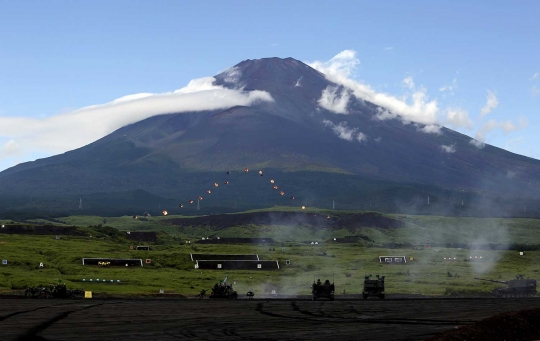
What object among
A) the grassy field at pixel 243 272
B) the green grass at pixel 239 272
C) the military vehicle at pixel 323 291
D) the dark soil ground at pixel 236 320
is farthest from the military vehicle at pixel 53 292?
the military vehicle at pixel 323 291

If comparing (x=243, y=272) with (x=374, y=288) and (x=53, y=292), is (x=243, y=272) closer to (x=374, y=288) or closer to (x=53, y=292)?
(x=374, y=288)

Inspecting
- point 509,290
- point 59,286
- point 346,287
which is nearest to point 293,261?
point 346,287

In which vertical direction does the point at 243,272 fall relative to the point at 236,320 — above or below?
above

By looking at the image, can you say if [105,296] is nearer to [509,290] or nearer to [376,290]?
[376,290]

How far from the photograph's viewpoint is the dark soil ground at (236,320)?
52812mm

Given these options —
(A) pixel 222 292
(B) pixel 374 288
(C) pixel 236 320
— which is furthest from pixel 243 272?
(C) pixel 236 320

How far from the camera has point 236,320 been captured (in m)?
64.7

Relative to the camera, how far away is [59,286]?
98.0 metres

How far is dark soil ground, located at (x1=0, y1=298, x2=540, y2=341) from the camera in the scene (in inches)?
2079

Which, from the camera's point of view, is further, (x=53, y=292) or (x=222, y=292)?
(x=222, y=292)

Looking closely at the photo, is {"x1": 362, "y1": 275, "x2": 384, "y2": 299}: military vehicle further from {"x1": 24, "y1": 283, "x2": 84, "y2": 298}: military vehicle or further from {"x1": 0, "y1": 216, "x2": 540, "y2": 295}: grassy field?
{"x1": 24, "y1": 283, "x2": 84, "y2": 298}: military vehicle

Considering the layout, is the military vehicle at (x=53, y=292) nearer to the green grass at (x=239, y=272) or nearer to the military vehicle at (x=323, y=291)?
the green grass at (x=239, y=272)

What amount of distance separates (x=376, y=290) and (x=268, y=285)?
3319cm

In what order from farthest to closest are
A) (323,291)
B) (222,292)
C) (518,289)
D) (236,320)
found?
(518,289), (222,292), (323,291), (236,320)
